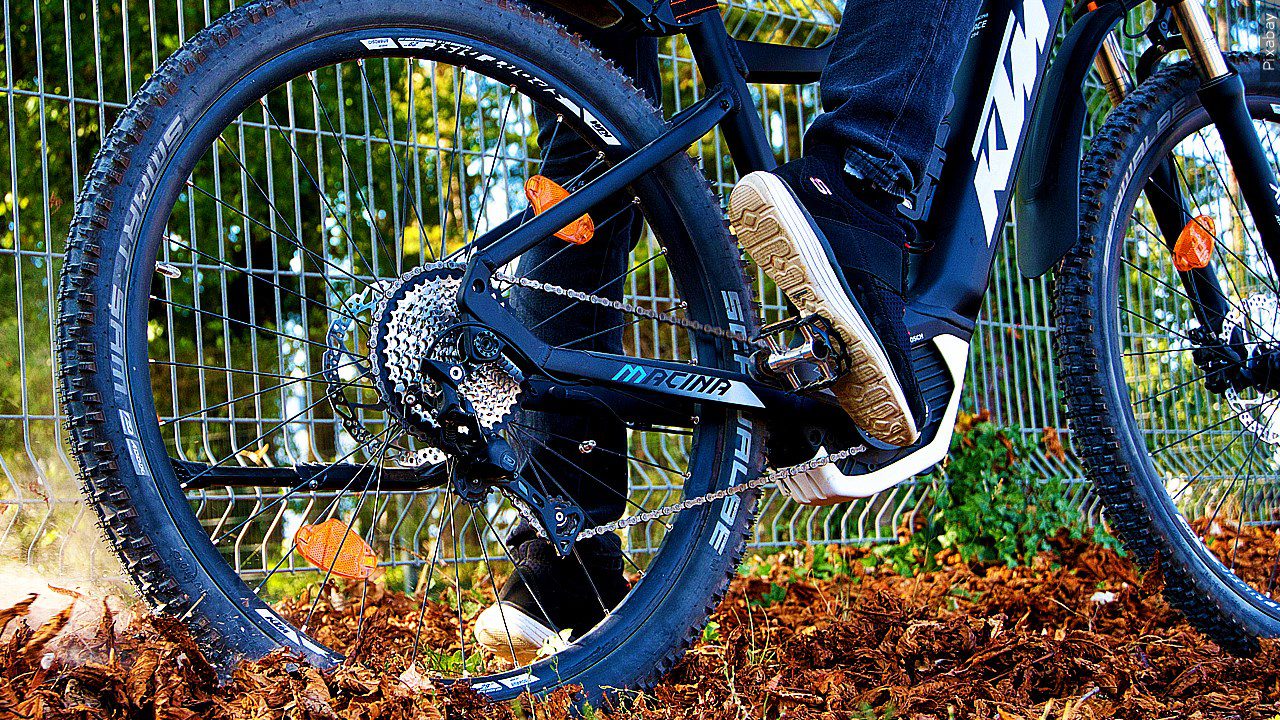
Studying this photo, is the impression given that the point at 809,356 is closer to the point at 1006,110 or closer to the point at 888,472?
the point at 888,472

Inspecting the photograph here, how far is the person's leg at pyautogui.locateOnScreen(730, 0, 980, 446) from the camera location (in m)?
1.61

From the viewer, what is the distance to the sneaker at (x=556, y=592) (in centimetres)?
193

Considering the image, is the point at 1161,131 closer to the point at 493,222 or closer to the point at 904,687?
the point at 904,687

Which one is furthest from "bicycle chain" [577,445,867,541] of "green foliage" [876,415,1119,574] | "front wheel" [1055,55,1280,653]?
"green foliage" [876,415,1119,574]

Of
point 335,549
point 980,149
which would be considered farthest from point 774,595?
point 335,549

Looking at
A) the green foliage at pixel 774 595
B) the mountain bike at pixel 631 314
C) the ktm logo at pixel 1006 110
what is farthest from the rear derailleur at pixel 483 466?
the green foliage at pixel 774 595

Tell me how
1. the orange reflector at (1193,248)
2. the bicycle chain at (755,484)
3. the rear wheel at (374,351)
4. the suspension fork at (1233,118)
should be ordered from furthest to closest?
the orange reflector at (1193,248) < the suspension fork at (1233,118) < the bicycle chain at (755,484) < the rear wheel at (374,351)

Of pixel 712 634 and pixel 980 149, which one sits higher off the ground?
pixel 980 149

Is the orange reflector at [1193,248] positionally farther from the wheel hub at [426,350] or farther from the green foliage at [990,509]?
the wheel hub at [426,350]

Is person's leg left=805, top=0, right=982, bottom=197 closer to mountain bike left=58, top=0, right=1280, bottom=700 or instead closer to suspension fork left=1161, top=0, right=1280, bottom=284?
mountain bike left=58, top=0, right=1280, bottom=700

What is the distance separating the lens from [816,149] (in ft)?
5.68

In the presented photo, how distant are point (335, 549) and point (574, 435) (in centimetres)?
59

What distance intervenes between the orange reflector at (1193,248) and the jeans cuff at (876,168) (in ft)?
3.67

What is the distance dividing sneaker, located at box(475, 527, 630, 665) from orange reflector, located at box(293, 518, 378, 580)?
429 mm
